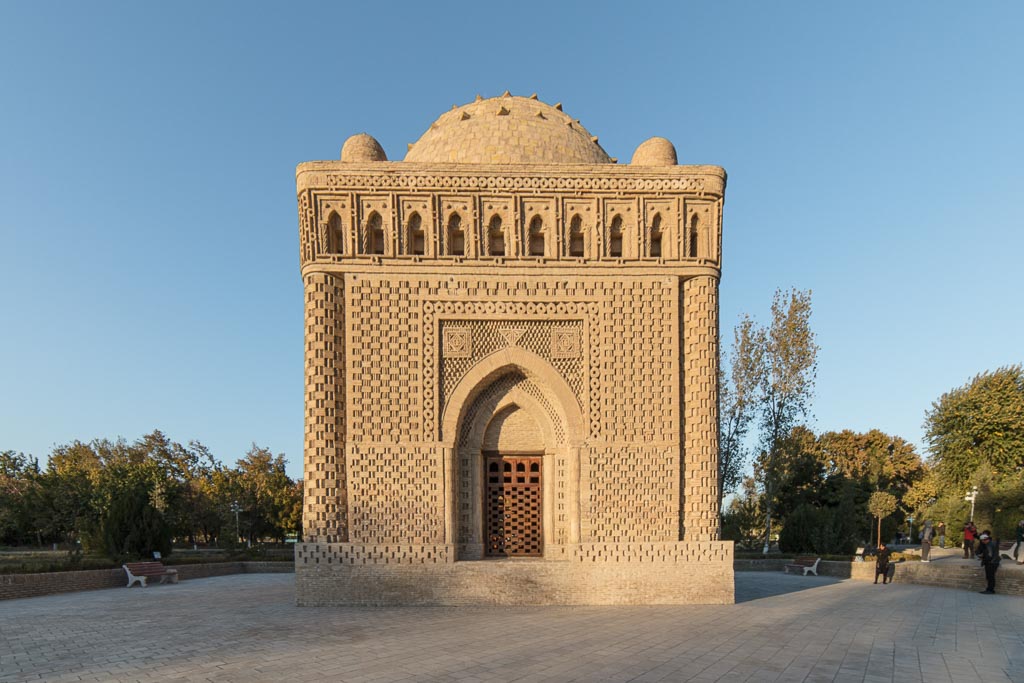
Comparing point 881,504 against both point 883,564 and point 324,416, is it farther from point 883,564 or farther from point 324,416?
point 324,416

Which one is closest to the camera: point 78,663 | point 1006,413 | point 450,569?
point 78,663

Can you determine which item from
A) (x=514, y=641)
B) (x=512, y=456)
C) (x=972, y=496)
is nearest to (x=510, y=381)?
(x=512, y=456)

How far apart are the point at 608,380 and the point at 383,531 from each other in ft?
15.2

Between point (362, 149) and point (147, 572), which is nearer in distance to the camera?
point (362, 149)

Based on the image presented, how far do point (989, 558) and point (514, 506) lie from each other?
368 inches

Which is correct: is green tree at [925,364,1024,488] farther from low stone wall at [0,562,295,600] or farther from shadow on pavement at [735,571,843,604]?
low stone wall at [0,562,295,600]

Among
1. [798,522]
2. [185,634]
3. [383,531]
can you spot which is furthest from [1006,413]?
[185,634]

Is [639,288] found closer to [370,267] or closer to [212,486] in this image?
[370,267]

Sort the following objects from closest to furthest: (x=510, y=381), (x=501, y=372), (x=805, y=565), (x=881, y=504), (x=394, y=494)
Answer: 1. (x=394, y=494)
2. (x=501, y=372)
3. (x=510, y=381)
4. (x=805, y=565)
5. (x=881, y=504)

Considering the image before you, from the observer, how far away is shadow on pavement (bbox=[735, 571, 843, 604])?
13.1 metres

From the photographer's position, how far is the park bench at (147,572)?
15203mm

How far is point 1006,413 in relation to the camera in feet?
81.9

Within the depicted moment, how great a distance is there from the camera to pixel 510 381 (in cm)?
1248

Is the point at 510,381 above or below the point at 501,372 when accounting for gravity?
below
